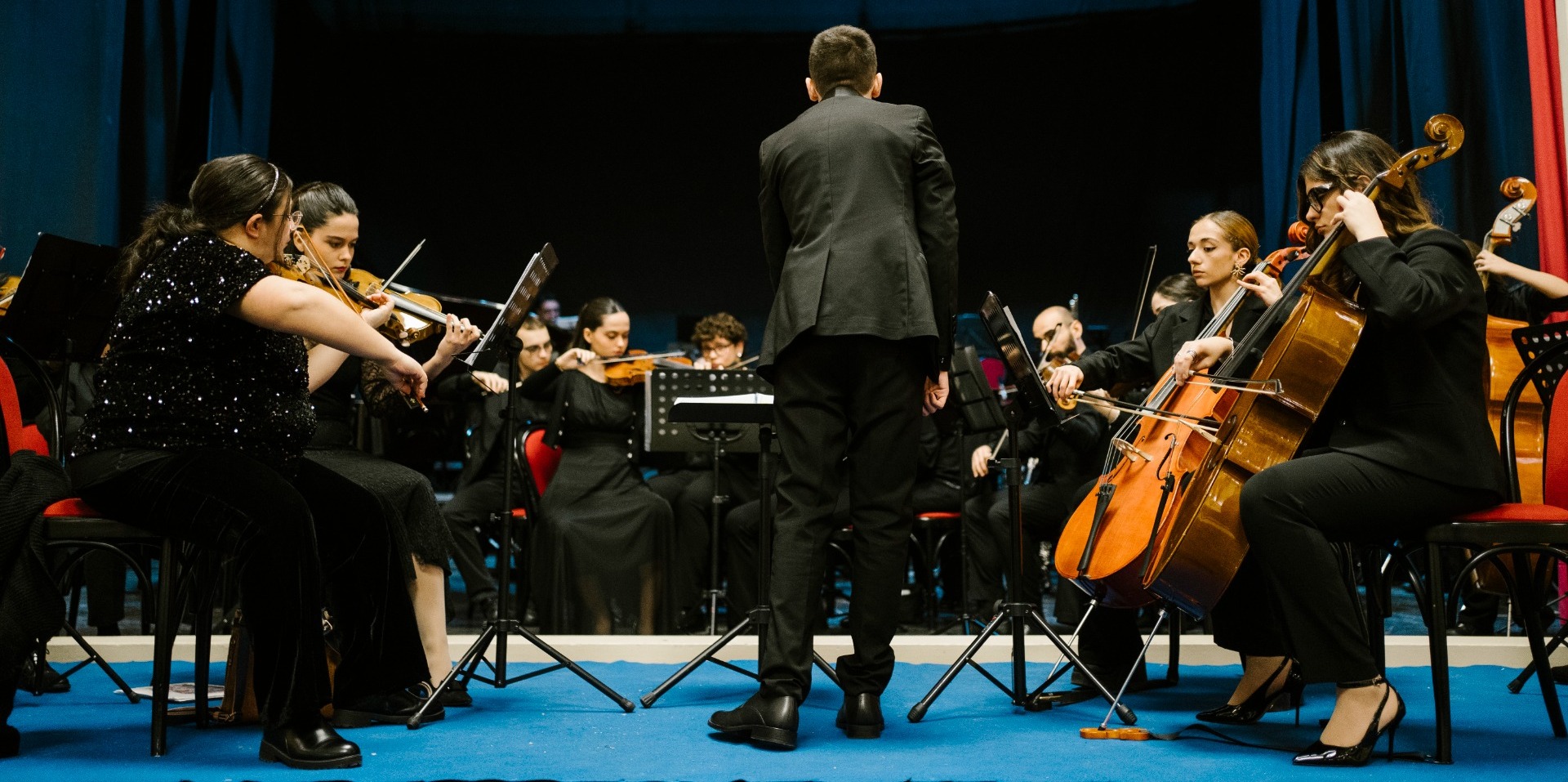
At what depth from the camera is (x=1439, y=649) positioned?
2.06m

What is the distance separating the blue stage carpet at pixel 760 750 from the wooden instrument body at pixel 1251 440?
1.11 ft

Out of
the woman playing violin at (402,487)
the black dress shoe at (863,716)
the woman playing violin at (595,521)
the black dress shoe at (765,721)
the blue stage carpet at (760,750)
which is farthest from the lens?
the woman playing violin at (595,521)

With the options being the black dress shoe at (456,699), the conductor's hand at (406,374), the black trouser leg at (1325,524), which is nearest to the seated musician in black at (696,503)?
the black dress shoe at (456,699)

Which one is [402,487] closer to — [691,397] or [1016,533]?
[691,397]

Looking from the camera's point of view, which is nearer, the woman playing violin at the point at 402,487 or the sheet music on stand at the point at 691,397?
the woman playing violin at the point at 402,487

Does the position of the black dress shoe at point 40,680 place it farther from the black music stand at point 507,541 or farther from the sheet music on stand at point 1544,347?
the sheet music on stand at point 1544,347

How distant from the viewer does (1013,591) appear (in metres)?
2.67

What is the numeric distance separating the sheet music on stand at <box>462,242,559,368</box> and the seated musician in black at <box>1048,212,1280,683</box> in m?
1.18

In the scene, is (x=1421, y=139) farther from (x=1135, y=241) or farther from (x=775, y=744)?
(x=775, y=744)

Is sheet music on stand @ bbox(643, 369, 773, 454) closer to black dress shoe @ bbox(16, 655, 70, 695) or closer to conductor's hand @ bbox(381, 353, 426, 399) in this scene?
conductor's hand @ bbox(381, 353, 426, 399)

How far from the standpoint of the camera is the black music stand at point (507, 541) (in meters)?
2.44

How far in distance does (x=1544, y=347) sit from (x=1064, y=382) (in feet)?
3.72

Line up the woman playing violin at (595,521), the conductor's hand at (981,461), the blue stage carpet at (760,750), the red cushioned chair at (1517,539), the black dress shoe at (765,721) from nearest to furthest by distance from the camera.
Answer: the blue stage carpet at (760,750) < the red cushioned chair at (1517,539) < the black dress shoe at (765,721) < the woman playing violin at (595,521) < the conductor's hand at (981,461)

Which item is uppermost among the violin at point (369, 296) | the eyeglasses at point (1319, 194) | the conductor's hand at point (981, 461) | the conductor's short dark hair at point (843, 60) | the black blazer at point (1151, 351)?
the conductor's short dark hair at point (843, 60)
